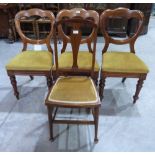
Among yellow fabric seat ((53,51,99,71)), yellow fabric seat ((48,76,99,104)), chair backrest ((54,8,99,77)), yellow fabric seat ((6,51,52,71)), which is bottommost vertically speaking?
yellow fabric seat ((48,76,99,104))

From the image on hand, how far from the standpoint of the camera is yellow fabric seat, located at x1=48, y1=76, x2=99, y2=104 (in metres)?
1.51

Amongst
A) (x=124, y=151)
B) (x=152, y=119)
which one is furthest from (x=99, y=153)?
(x=152, y=119)

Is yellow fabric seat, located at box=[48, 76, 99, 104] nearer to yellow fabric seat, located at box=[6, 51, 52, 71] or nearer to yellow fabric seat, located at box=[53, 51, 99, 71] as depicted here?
yellow fabric seat, located at box=[53, 51, 99, 71]

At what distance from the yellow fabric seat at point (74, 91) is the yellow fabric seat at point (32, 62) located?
297 millimetres

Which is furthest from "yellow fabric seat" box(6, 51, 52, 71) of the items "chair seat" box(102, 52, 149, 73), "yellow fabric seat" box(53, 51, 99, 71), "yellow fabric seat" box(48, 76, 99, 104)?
"chair seat" box(102, 52, 149, 73)

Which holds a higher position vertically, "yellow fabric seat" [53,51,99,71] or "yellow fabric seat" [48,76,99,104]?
"yellow fabric seat" [53,51,99,71]

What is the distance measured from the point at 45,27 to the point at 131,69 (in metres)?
2.88

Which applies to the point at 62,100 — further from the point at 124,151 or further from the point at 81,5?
the point at 81,5

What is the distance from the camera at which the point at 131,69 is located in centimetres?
187

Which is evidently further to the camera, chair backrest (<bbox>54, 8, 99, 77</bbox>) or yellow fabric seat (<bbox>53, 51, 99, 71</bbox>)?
yellow fabric seat (<bbox>53, 51, 99, 71</bbox>)

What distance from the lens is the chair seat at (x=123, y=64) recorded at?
1875mm

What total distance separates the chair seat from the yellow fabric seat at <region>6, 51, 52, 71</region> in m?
0.59

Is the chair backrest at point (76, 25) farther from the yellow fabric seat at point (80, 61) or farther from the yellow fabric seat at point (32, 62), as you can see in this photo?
the yellow fabric seat at point (32, 62)

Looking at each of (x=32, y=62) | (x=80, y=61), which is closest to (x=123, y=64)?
(x=80, y=61)
